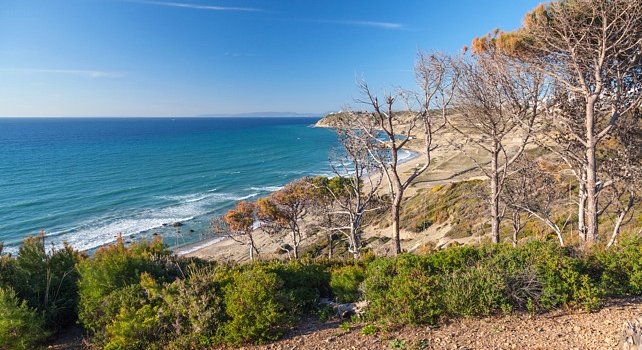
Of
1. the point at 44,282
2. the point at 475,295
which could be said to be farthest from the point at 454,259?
the point at 44,282

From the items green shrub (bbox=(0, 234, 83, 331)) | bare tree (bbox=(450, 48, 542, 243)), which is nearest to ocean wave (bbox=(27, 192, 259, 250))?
green shrub (bbox=(0, 234, 83, 331))

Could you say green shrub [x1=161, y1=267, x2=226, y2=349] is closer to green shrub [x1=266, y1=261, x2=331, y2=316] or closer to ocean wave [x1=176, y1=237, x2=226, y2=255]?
green shrub [x1=266, y1=261, x2=331, y2=316]

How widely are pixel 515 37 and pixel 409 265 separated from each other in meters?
7.63

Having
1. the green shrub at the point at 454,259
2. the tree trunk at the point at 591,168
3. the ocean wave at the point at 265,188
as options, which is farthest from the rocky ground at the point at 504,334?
the ocean wave at the point at 265,188

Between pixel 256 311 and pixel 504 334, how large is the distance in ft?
12.9

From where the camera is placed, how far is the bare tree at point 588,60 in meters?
9.24

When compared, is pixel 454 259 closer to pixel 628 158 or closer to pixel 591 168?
pixel 591 168

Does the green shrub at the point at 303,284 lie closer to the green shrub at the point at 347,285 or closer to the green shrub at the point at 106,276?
the green shrub at the point at 347,285

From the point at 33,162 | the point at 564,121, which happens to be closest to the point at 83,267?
the point at 564,121

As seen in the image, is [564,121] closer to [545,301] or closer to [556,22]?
[556,22]

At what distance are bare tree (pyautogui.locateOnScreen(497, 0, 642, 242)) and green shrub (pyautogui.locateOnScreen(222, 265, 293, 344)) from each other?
781 cm

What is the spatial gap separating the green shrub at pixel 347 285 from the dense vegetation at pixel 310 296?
0.07 feet

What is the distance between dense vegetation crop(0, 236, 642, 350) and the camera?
6.64 meters

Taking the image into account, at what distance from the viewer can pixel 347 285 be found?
847cm
